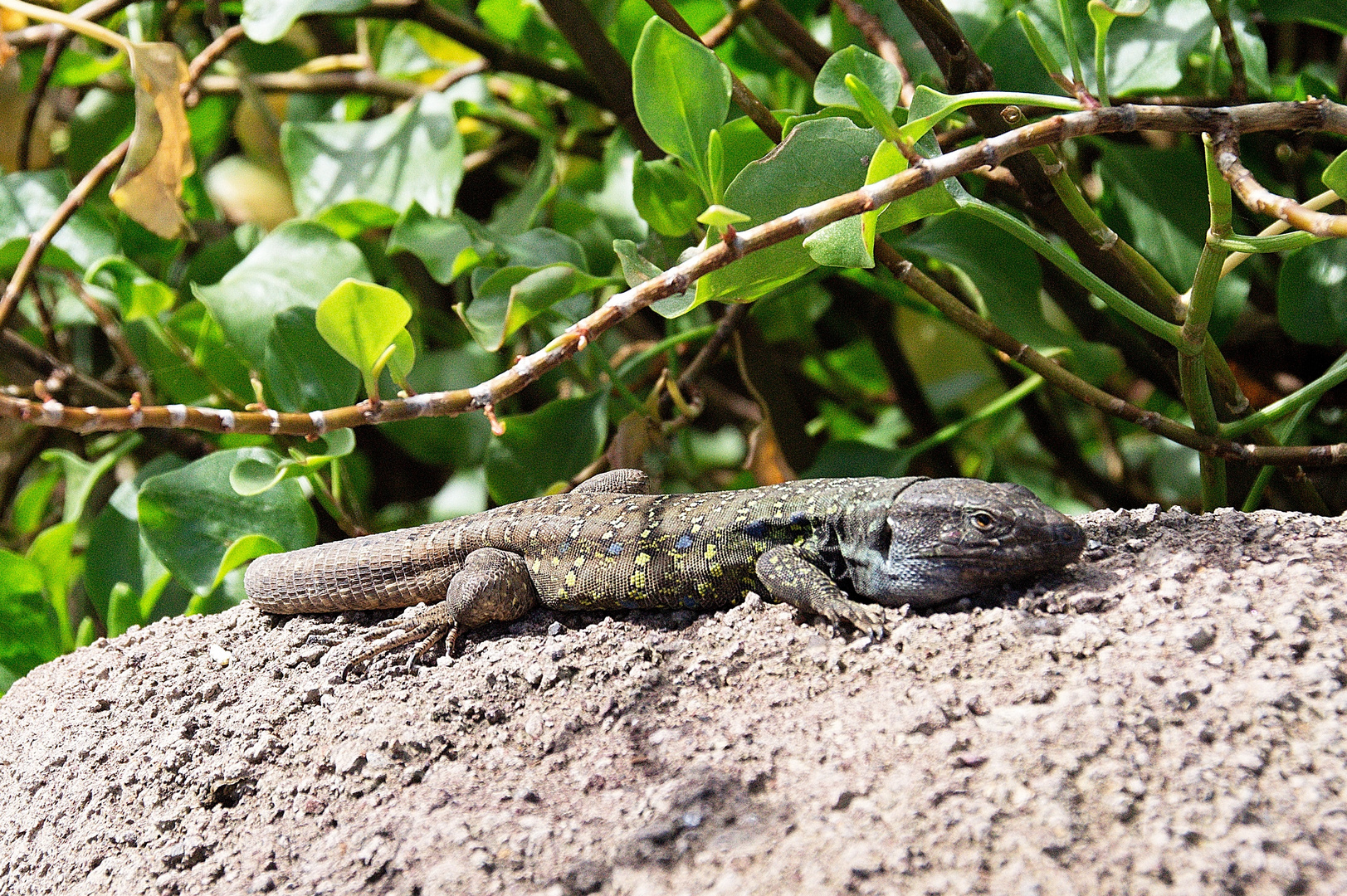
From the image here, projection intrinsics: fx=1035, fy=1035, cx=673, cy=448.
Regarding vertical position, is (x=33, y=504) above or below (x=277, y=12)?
below

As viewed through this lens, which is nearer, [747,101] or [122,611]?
Answer: [747,101]

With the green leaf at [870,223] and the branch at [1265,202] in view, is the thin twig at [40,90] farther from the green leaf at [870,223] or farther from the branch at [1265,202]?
the branch at [1265,202]

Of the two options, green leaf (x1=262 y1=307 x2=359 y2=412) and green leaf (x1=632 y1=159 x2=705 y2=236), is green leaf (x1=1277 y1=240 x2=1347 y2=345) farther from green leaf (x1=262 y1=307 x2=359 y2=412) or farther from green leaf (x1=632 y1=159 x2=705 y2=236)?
green leaf (x1=262 y1=307 x2=359 y2=412)

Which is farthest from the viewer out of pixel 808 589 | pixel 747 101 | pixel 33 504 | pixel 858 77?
pixel 33 504

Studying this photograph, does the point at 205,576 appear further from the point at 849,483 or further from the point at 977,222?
the point at 977,222

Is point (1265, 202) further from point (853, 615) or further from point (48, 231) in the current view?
point (48, 231)

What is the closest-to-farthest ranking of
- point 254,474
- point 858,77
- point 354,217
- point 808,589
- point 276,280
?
point 858,77, point 808,589, point 254,474, point 276,280, point 354,217

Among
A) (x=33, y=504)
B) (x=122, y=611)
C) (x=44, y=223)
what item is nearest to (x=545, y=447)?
(x=122, y=611)

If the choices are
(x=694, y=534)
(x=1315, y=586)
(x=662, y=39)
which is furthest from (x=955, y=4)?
(x=1315, y=586)
